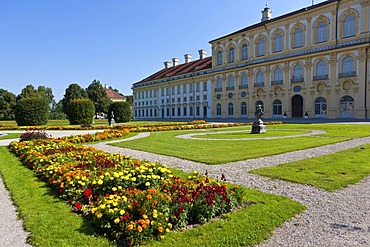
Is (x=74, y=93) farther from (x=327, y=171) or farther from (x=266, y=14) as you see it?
(x=327, y=171)

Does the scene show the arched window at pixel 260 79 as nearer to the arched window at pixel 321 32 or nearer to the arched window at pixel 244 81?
the arched window at pixel 244 81

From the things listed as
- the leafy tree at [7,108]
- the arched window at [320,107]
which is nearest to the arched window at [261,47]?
the arched window at [320,107]

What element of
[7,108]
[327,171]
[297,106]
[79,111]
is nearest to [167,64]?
[7,108]

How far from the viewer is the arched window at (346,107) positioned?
111 ft

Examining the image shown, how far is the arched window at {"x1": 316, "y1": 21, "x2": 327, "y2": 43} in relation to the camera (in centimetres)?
3666

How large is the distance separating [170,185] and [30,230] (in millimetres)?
2012

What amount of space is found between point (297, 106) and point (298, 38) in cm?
966

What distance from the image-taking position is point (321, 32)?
37031mm

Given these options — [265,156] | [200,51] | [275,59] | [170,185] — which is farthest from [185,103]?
[170,185]

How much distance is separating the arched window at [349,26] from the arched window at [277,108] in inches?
467

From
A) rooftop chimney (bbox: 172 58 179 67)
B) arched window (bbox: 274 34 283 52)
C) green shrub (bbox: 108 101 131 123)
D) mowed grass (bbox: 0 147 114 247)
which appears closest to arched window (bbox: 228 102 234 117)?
arched window (bbox: 274 34 283 52)

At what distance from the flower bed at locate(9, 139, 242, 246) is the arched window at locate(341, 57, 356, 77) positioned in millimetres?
35225

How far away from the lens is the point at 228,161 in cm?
792

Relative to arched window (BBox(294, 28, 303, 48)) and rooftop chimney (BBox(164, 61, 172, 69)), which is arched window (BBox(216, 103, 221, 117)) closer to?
arched window (BBox(294, 28, 303, 48))
